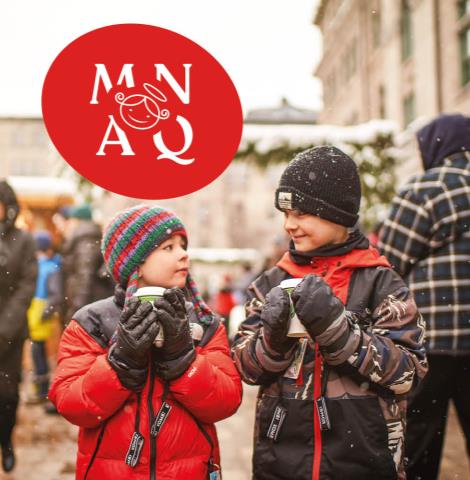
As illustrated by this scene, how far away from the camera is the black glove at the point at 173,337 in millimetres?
2021

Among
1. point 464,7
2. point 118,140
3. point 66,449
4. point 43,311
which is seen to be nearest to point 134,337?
point 118,140

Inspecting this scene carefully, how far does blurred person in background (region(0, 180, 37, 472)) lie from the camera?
168 inches

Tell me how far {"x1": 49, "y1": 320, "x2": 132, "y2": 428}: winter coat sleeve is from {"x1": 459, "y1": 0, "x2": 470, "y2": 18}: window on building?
43.7 ft

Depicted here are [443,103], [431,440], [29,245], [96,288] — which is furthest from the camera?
[443,103]

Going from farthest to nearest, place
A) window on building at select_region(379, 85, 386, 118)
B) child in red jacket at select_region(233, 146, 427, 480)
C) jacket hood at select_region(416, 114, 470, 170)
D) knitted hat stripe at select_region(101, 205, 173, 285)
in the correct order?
window on building at select_region(379, 85, 386, 118) → jacket hood at select_region(416, 114, 470, 170) → knitted hat stripe at select_region(101, 205, 173, 285) → child in red jacket at select_region(233, 146, 427, 480)

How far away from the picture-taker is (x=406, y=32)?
1859 cm

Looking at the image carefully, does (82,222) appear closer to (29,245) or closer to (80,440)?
(29,245)

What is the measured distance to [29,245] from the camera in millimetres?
4707

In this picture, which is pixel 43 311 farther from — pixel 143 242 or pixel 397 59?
pixel 397 59

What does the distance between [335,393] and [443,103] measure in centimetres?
1405

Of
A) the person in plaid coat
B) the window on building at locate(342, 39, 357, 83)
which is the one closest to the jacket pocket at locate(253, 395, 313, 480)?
the person in plaid coat

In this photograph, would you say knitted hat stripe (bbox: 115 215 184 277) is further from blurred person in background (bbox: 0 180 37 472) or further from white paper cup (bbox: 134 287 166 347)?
blurred person in background (bbox: 0 180 37 472)

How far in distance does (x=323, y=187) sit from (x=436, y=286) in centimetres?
114

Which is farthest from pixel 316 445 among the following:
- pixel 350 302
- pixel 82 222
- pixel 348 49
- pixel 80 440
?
pixel 348 49
